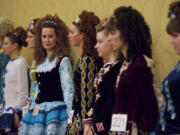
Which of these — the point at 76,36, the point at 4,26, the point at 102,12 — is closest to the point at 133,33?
the point at 76,36

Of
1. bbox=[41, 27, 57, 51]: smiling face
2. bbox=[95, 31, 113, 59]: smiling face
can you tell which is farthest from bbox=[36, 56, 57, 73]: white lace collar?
bbox=[95, 31, 113, 59]: smiling face

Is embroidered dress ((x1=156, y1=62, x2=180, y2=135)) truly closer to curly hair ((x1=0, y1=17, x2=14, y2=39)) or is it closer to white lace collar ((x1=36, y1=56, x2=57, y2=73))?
white lace collar ((x1=36, y1=56, x2=57, y2=73))

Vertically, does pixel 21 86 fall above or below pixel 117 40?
below

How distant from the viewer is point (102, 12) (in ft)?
13.0

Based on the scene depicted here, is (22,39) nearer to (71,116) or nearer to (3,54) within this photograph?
(3,54)

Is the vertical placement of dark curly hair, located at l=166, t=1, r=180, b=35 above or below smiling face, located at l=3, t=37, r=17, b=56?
below

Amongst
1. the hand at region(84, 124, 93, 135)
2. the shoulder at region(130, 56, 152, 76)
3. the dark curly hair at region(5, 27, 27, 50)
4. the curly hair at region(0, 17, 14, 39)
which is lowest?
the hand at region(84, 124, 93, 135)

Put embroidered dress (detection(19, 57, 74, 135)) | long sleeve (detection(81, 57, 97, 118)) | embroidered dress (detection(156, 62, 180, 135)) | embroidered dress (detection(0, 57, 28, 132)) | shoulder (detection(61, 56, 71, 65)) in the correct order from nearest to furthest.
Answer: embroidered dress (detection(156, 62, 180, 135)), long sleeve (detection(81, 57, 97, 118)), embroidered dress (detection(19, 57, 74, 135)), shoulder (detection(61, 56, 71, 65)), embroidered dress (detection(0, 57, 28, 132))

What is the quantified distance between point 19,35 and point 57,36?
2.95 feet

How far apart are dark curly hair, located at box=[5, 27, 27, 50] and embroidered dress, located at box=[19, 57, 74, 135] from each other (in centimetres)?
95

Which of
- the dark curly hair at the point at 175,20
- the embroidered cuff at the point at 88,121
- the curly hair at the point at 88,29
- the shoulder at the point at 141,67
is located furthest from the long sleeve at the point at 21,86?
the dark curly hair at the point at 175,20

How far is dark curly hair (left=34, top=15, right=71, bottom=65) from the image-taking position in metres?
4.05

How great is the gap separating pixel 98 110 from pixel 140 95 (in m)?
0.60

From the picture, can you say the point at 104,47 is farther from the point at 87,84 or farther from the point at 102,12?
the point at 102,12
